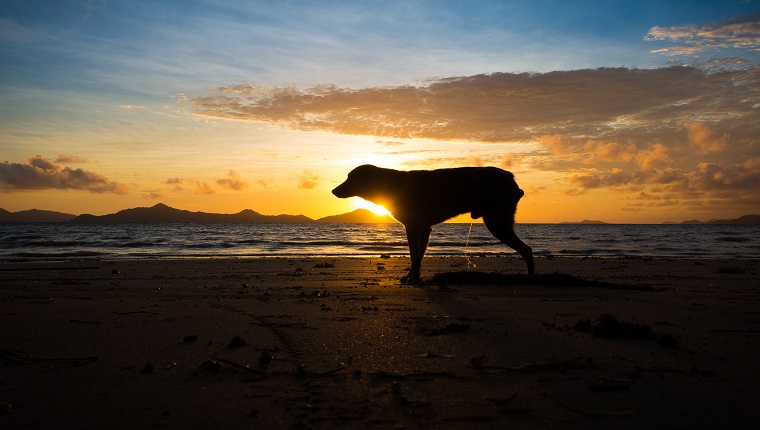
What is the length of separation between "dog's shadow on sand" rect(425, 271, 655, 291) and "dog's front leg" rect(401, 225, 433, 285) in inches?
11.7

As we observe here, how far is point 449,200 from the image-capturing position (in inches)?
374

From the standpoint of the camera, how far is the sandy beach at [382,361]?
106 inches

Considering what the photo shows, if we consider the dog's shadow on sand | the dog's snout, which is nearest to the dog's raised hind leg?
the dog's shadow on sand

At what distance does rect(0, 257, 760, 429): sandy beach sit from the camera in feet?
8.84

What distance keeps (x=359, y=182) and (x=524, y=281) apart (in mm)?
3638

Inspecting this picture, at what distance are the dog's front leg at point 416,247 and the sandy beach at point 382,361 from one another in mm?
1818

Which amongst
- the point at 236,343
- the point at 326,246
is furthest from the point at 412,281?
the point at 326,246

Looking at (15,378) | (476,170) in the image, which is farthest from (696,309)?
(15,378)

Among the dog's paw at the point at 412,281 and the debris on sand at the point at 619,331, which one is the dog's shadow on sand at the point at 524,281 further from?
the debris on sand at the point at 619,331

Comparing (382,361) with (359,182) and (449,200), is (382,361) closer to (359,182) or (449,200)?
(449,200)

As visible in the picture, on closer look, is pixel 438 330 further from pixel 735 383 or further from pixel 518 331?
pixel 735 383

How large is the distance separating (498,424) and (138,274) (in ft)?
36.3

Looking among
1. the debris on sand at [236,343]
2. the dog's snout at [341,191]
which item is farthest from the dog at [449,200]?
the debris on sand at [236,343]

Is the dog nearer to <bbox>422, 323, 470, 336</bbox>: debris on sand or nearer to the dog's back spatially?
the dog's back
